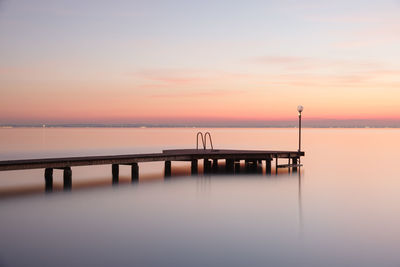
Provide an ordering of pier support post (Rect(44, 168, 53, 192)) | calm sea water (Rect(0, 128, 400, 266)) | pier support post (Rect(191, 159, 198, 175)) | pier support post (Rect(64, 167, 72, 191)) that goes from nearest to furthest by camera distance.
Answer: calm sea water (Rect(0, 128, 400, 266))
pier support post (Rect(44, 168, 53, 192))
pier support post (Rect(64, 167, 72, 191))
pier support post (Rect(191, 159, 198, 175))

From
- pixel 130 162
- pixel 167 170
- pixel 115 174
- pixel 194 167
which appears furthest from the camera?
pixel 194 167

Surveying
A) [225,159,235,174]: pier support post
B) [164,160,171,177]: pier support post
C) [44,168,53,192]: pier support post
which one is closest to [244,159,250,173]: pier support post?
[225,159,235,174]: pier support post

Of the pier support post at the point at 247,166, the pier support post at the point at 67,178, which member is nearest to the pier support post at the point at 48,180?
the pier support post at the point at 67,178

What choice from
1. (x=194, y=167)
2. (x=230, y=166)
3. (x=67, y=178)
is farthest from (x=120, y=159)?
(x=230, y=166)

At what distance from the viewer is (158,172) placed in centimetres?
2850

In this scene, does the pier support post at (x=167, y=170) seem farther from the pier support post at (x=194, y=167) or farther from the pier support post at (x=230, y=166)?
the pier support post at (x=230, y=166)

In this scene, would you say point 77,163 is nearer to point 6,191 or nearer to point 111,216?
point 6,191

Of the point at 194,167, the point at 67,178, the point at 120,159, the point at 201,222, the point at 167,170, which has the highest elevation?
the point at 120,159

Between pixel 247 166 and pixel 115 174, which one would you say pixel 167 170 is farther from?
pixel 247 166

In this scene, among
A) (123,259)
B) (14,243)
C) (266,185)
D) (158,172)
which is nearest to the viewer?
(123,259)

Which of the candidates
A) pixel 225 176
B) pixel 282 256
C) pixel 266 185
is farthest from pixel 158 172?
pixel 282 256

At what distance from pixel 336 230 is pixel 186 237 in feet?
12.7

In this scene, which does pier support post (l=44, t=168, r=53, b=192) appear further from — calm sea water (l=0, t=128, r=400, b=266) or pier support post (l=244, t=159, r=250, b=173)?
pier support post (l=244, t=159, r=250, b=173)

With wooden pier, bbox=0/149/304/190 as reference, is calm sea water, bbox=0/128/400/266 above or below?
below
